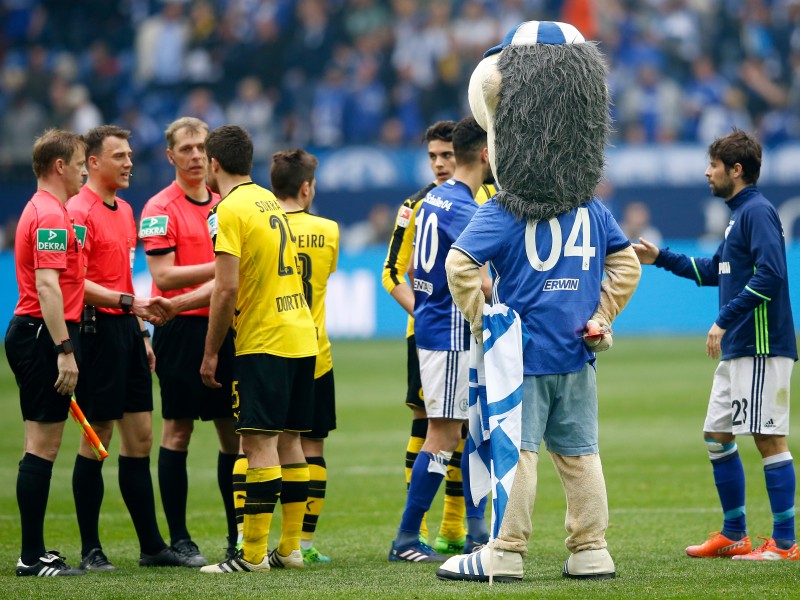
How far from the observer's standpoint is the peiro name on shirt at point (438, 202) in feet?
22.0

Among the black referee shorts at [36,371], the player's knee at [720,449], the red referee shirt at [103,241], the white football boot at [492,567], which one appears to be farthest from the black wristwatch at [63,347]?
the player's knee at [720,449]

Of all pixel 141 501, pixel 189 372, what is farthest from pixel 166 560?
pixel 189 372

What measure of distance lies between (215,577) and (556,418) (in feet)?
6.16

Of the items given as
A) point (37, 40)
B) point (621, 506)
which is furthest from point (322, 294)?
point (37, 40)

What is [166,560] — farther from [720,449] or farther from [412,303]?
[720,449]

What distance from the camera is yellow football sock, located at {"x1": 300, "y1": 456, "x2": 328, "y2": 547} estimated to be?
7008mm

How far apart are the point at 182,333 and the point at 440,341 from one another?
1.52 meters

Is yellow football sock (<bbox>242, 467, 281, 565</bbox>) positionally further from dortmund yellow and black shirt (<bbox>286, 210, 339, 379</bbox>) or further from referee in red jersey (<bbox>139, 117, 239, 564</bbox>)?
dortmund yellow and black shirt (<bbox>286, 210, 339, 379</bbox>)

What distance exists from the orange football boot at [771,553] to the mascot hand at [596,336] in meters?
1.73

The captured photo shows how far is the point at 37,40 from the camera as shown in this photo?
83.3 feet

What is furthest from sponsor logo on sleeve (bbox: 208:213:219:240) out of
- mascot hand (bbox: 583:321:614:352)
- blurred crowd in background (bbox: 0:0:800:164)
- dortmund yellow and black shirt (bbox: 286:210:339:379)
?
blurred crowd in background (bbox: 0:0:800:164)

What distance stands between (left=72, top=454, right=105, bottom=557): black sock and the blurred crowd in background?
16733mm

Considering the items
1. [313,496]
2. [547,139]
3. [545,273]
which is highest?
[547,139]

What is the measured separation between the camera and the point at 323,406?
7.09 m
